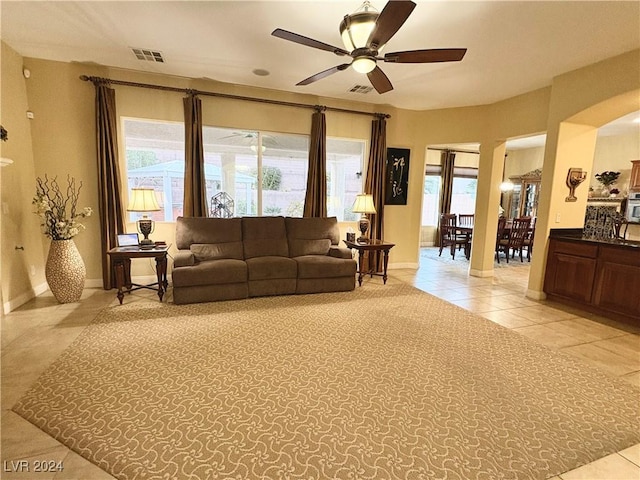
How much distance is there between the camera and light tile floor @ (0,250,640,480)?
5.35ft

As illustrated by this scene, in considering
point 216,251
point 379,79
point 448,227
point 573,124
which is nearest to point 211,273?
point 216,251

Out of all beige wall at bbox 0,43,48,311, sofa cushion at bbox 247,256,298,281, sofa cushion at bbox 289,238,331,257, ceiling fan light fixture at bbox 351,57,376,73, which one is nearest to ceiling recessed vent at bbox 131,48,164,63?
beige wall at bbox 0,43,48,311

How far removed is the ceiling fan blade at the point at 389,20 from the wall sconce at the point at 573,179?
343cm

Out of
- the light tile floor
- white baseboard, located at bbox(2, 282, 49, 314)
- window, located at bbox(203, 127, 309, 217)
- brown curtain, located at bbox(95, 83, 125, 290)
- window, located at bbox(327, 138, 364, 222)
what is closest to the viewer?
the light tile floor

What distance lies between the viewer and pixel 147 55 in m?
Result: 3.87

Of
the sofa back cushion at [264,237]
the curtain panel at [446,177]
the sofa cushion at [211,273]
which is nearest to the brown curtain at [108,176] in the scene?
the sofa cushion at [211,273]

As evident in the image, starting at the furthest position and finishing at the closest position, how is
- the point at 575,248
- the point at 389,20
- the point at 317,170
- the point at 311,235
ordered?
the point at 317,170
the point at 311,235
the point at 575,248
the point at 389,20

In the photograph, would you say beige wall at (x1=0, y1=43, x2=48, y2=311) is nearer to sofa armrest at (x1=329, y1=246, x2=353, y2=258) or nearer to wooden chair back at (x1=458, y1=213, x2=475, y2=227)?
sofa armrest at (x1=329, y1=246, x2=353, y2=258)

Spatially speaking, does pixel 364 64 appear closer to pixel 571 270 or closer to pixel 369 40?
pixel 369 40

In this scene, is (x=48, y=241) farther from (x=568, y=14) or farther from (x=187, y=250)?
(x=568, y=14)

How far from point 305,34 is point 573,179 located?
3.93 metres

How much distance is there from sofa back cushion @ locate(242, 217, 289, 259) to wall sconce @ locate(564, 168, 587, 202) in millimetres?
3982

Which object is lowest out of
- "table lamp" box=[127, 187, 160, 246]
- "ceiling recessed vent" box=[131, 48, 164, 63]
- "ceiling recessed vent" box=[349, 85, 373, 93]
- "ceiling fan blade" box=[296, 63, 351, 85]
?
"table lamp" box=[127, 187, 160, 246]

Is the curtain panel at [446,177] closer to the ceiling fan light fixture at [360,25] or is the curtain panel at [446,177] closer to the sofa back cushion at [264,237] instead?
the sofa back cushion at [264,237]
